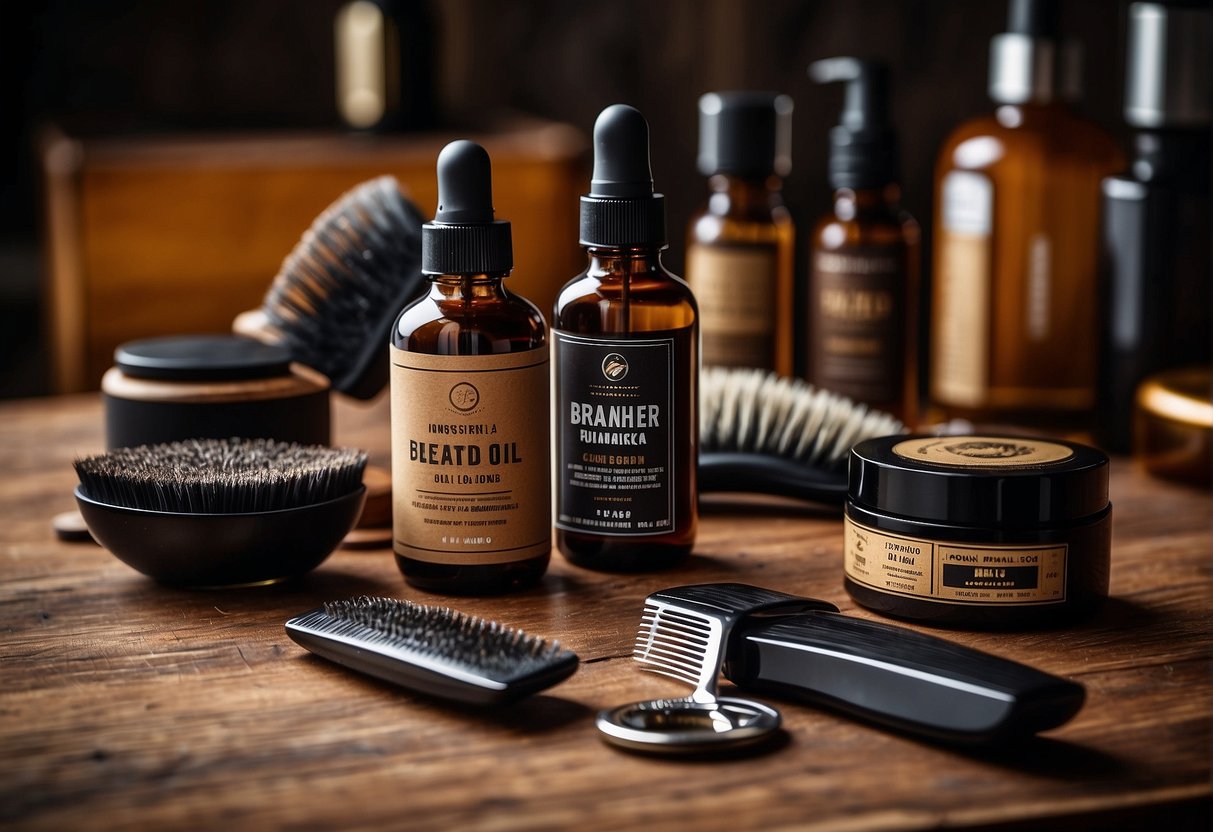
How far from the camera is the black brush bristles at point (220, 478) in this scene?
25.4 inches

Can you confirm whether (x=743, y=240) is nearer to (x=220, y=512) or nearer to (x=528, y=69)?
(x=220, y=512)

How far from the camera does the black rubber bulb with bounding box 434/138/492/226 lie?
2.12 feet

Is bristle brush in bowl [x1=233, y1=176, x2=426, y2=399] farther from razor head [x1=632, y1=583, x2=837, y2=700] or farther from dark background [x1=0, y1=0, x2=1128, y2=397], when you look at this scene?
dark background [x1=0, y1=0, x2=1128, y2=397]

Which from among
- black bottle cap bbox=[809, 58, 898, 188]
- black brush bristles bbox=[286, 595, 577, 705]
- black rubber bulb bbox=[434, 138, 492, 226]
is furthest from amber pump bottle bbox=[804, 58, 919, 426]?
black brush bristles bbox=[286, 595, 577, 705]

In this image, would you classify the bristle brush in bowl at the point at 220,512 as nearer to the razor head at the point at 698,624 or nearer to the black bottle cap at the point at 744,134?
the razor head at the point at 698,624

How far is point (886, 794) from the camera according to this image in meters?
0.46

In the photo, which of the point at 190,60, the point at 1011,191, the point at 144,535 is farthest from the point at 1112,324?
the point at 190,60

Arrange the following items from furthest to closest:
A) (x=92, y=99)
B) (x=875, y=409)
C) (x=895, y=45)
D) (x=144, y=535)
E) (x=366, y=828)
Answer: (x=92, y=99)
(x=895, y=45)
(x=875, y=409)
(x=144, y=535)
(x=366, y=828)

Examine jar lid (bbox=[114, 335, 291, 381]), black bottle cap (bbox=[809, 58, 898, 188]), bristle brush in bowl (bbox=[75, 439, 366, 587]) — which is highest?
black bottle cap (bbox=[809, 58, 898, 188])

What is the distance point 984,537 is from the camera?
0.60m

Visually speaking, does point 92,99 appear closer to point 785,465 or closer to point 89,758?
point 785,465

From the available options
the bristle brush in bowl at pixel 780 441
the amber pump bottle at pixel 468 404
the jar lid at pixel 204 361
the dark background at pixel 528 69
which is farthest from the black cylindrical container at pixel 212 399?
the dark background at pixel 528 69

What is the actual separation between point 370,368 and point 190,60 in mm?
1155

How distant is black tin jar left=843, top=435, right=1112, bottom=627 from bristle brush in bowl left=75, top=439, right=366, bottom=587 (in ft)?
0.84
